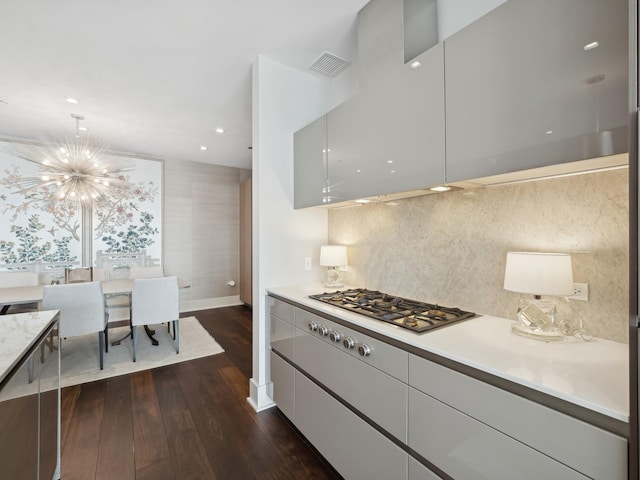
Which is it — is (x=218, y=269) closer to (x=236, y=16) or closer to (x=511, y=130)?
(x=236, y=16)

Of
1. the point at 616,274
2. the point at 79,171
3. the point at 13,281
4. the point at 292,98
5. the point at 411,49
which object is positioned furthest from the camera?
the point at 13,281

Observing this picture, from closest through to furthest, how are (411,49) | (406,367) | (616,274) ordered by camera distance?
1. (616,274)
2. (406,367)
3. (411,49)

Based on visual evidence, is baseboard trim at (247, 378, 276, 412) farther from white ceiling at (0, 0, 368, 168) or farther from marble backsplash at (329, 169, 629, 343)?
white ceiling at (0, 0, 368, 168)

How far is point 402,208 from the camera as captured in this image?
2.04 metres

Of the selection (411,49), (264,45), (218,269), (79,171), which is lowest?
(218,269)

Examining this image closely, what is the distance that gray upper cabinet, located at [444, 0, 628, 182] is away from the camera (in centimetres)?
93

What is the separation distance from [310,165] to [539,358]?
72.8 inches

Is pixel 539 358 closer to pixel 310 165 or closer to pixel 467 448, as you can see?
pixel 467 448

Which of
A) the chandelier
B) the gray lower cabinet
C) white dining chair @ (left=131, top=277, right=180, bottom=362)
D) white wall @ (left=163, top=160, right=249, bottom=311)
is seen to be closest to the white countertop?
the gray lower cabinet

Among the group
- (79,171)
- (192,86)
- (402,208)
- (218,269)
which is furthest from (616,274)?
(218,269)

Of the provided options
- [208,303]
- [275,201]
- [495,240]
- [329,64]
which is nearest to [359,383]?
[495,240]

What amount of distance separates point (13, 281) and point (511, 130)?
5.34m

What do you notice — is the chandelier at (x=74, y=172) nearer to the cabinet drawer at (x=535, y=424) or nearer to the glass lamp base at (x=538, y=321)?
the cabinet drawer at (x=535, y=424)

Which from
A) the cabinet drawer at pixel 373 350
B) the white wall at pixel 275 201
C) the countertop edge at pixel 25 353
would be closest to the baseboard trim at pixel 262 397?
the white wall at pixel 275 201
